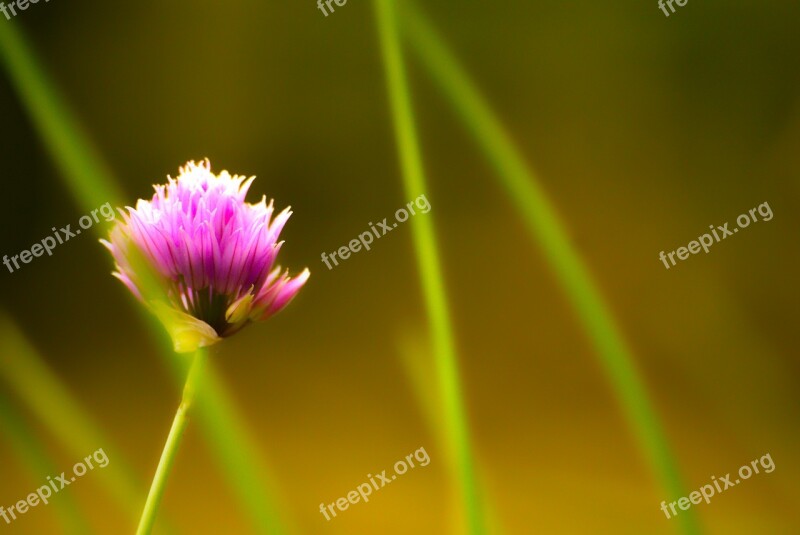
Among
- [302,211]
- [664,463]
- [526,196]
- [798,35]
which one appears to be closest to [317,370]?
[302,211]

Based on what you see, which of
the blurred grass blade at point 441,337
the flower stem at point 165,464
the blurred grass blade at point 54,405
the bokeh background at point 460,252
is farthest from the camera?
the bokeh background at point 460,252

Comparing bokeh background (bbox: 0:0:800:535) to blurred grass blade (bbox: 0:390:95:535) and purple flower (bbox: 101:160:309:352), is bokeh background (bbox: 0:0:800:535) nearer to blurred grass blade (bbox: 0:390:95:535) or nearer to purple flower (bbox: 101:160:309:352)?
blurred grass blade (bbox: 0:390:95:535)

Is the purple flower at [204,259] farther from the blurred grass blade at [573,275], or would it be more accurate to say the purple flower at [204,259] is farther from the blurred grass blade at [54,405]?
the blurred grass blade at [54,405]

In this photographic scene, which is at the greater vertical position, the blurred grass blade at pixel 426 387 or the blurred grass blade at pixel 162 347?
the blurred grass blade at pixel 162 347

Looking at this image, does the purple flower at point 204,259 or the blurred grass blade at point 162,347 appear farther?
the blurred grass blade at point 162,347

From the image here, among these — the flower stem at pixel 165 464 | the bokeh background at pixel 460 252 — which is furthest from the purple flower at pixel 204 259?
the bokeh background at pixel 460 252

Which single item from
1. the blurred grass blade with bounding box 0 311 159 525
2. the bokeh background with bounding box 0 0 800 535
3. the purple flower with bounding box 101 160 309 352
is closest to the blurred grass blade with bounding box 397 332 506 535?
the bokeh background with bounding box 0 0 800 535

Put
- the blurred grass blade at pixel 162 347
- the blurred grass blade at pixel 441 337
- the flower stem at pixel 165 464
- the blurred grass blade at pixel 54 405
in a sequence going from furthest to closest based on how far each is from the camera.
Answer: the blurred grass blade at pixel 54 405
the blurred grass blade at pixel 162 347
the blurred grass blade at pixel 441 337
the flower stem at pixel 165 464
